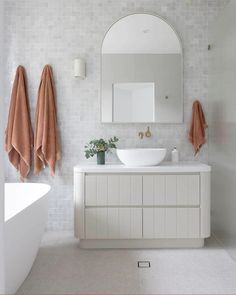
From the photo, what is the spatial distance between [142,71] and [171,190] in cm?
136

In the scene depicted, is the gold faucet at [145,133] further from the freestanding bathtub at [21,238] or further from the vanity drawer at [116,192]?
the freestanding bathtub at [21,238]

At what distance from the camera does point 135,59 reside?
141 inches

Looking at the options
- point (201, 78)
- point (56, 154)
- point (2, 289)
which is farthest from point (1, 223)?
point (201, 78)

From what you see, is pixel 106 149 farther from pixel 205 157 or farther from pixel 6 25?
pixel 6 25

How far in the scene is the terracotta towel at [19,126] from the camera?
356 centimetres

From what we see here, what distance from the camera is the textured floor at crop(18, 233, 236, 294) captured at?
232 centimetres

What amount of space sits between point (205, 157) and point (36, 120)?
1923 millimetres

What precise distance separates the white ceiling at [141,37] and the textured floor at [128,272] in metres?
2.12

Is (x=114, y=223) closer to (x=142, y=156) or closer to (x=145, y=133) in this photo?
(x=142, y=156)

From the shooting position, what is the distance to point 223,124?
121 inches

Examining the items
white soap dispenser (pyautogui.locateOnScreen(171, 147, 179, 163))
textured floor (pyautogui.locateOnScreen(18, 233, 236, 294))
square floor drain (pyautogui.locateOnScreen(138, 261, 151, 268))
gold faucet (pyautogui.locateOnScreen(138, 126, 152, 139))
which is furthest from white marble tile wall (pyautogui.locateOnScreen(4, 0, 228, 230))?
square floor drain (pyautogui.locateOnScreen(138, 261, 151, 268))

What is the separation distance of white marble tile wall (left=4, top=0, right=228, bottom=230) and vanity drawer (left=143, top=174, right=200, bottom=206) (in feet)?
2.05

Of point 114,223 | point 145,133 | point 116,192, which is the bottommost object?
point 114,223

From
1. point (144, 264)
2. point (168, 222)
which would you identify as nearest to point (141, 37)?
point (168, 222)
